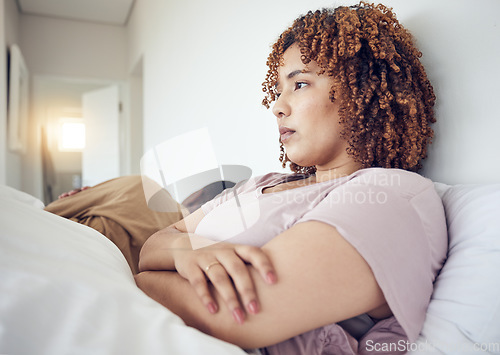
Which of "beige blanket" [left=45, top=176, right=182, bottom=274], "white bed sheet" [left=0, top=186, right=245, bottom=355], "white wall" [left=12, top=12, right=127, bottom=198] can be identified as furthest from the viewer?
"white wall" [left=12, top=12, right=127, bottom=198]

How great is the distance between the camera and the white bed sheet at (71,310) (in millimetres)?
420

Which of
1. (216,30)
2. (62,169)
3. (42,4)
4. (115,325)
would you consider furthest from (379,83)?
(62,169)

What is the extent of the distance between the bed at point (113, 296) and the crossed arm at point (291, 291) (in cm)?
6

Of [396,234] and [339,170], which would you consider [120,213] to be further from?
[396,234]

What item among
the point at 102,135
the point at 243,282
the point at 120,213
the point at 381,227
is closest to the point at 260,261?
the point at 243,282

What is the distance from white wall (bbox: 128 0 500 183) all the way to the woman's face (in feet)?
0.82

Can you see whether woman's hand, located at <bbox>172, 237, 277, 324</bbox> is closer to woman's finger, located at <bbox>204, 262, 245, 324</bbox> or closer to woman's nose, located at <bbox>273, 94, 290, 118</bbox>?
woman's finger, located at <bbox>204, 262, 245, 324</bbox>

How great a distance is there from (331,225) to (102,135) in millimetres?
4789

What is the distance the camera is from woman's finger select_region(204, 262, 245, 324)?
0.52 m

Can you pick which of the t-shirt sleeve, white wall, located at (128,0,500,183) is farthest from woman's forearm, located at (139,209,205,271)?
white wall, located at (128,0,500,183)

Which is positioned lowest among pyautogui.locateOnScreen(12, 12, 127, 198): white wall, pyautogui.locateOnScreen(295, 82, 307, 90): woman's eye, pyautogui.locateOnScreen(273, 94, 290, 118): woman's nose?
pyautogui.locateOnScreen(273, 94, 290, 118): woman's nose

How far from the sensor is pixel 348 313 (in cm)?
56

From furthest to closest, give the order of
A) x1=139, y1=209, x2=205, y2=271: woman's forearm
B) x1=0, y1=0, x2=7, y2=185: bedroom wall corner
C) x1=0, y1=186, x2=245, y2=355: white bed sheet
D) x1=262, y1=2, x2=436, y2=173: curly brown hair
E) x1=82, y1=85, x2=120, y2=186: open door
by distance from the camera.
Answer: x1=82, y1=85, x2=120, y2=186: open door → x1=0, y1=0, x2=7, y2=185: bedroom wall corner → x1=262, y1=2, x2=436, y2=173: curly brown hair → x1=139, y1=209, x2=205, y2=271: woman's forearm → x1=0, y1=186, x2=245, y2=355: white bed sheet

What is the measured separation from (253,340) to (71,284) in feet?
0.86
